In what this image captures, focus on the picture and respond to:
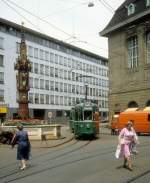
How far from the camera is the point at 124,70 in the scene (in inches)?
2096

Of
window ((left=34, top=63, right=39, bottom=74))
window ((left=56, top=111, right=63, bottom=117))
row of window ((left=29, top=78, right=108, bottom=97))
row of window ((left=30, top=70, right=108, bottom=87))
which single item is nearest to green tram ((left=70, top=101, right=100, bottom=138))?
row of window ((left=29, top=78, right=108, bottom=97))

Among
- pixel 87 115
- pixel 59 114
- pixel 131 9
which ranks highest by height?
pixel 131 9

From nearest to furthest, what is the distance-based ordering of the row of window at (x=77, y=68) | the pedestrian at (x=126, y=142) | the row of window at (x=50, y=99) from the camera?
1. the pedestrian at (x=126, y=142)
2. the row of window at (x=50, y=99)
3. the row of window at (x=77, y=68)

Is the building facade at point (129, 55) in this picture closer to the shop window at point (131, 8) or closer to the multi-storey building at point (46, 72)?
the shop window at point (131, 8)

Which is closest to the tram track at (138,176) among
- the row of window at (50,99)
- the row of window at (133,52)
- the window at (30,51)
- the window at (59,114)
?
the row of window at (133,52)

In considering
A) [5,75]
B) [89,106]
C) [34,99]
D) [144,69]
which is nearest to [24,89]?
[89,106]

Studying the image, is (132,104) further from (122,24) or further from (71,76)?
(71,76)

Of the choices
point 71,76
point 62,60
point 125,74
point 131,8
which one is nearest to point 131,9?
point 131,8

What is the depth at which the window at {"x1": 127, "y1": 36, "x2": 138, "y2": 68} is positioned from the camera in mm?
51656

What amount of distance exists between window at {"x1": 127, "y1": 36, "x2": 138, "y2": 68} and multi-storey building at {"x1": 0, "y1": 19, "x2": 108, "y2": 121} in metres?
28.5

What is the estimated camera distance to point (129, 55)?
52.9m

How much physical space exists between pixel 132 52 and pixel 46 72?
133 feet

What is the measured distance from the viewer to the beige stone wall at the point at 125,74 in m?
49.6

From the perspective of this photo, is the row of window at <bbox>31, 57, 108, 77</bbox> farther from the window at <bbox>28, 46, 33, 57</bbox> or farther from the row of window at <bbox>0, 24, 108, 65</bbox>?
the window at <bbox>28, 46, 33, 57</bbox>
